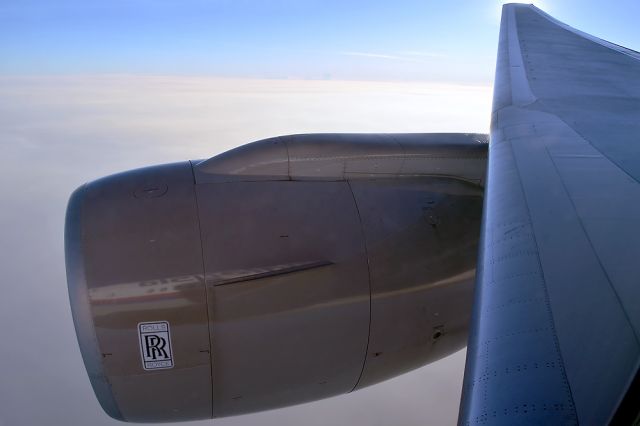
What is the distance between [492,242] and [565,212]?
1.05 feet

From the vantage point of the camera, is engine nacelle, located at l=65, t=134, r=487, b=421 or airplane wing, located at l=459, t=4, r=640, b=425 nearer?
airplane wing, located at l=459, t=4, r=640, b=425

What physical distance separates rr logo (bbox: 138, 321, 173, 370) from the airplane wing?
165cm

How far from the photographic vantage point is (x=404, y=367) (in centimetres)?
305

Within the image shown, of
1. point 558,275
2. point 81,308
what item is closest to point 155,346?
point 81,308

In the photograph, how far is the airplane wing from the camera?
95 centimetres

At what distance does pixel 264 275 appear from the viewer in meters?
2.60

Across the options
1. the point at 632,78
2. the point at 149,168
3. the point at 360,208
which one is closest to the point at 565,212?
the point at 360,208

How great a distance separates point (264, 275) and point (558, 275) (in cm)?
156

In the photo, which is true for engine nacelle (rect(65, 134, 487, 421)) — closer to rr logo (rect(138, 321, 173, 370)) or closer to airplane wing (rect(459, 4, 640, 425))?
rr logo (rect(138, 321, 173, 370))

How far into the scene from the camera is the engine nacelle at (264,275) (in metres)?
2.53

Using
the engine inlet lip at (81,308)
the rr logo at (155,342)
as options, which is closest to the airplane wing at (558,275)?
the rr logo at (155,342)

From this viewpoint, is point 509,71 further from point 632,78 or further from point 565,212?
point 565,212

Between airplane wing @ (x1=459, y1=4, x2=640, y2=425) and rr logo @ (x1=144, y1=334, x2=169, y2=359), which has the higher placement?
airplane wing @ (x1=459, y1=4, x2=640, y2=425)

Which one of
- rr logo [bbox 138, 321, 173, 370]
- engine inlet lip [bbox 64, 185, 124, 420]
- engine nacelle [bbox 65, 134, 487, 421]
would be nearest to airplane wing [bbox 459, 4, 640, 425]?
engine nacelle [bbox 65, 134, 487, 421]
